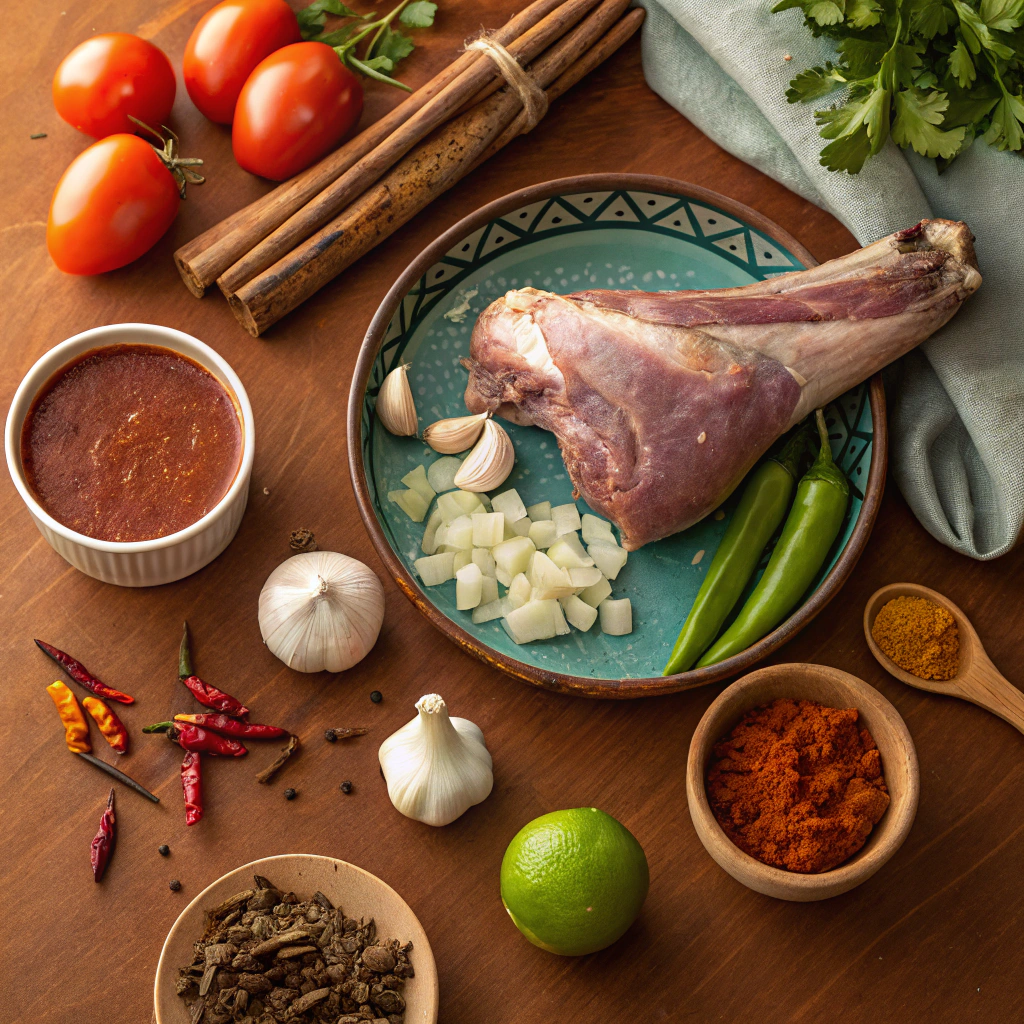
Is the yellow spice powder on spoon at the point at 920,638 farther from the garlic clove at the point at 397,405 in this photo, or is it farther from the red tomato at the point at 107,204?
the red tomato at the point at 107,204

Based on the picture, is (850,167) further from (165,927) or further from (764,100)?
(165,927)

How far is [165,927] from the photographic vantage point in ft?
6.95

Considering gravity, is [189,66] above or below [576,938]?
above

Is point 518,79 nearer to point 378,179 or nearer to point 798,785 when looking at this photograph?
point 378,179

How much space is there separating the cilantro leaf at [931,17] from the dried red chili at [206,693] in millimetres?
2109

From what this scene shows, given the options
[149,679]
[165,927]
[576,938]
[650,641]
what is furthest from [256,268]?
[576,938]

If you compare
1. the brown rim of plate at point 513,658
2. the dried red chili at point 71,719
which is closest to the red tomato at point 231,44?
the brown rim of plate at point 513,658

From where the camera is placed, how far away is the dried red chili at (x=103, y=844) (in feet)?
6.97

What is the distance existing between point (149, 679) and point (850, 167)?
1.98 meters

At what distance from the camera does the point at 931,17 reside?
85.9 inches

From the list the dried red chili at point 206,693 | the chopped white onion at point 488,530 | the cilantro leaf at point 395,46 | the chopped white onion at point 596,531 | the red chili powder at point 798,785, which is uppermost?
the cilantro leaf at point 395,46

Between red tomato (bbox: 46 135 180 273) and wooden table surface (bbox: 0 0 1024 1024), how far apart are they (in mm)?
120

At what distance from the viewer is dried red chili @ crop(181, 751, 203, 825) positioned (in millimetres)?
2154

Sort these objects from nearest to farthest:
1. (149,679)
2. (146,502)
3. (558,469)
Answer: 1. (146,502)
2. (149,679)
3. (558,469)
